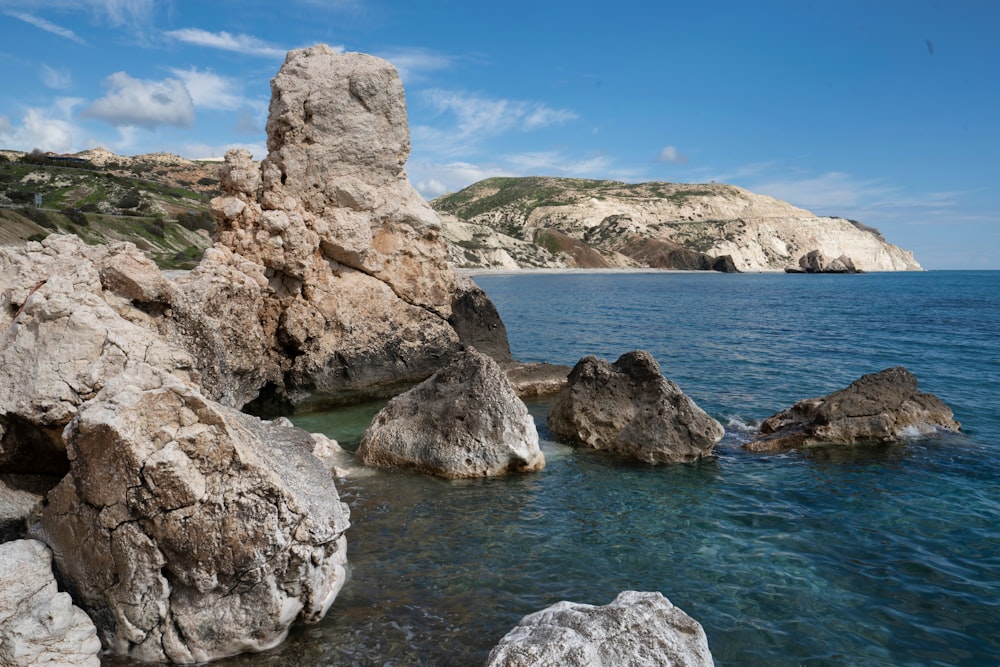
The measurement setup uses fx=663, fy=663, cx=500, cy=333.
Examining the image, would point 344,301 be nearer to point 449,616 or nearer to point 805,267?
point 449,616

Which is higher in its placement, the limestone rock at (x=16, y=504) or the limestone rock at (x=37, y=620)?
the limestone rock at (x=16, y=504)

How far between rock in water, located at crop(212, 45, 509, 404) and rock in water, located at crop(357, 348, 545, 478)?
5694mm

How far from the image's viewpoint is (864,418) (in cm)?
1505

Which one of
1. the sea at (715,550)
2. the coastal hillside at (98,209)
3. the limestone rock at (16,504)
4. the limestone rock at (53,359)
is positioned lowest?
the sea at (715,550)

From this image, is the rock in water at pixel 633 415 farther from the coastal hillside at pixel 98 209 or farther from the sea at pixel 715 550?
the coastal hillside at pixel 98 209

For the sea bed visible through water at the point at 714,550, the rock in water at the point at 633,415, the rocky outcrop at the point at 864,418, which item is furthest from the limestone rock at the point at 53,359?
the rocky outcrop at the point at 864,418

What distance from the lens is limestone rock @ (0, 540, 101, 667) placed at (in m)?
5.85

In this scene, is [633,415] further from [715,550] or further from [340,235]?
[340,235]

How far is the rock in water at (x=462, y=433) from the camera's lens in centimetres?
1273

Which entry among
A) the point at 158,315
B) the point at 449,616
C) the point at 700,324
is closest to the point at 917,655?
the point at 449,616

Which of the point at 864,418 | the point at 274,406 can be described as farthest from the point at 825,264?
the point at 274,406

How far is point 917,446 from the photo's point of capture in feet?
48.2

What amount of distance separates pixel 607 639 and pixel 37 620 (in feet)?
16.8

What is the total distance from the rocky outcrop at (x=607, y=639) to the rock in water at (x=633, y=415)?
7.87m
